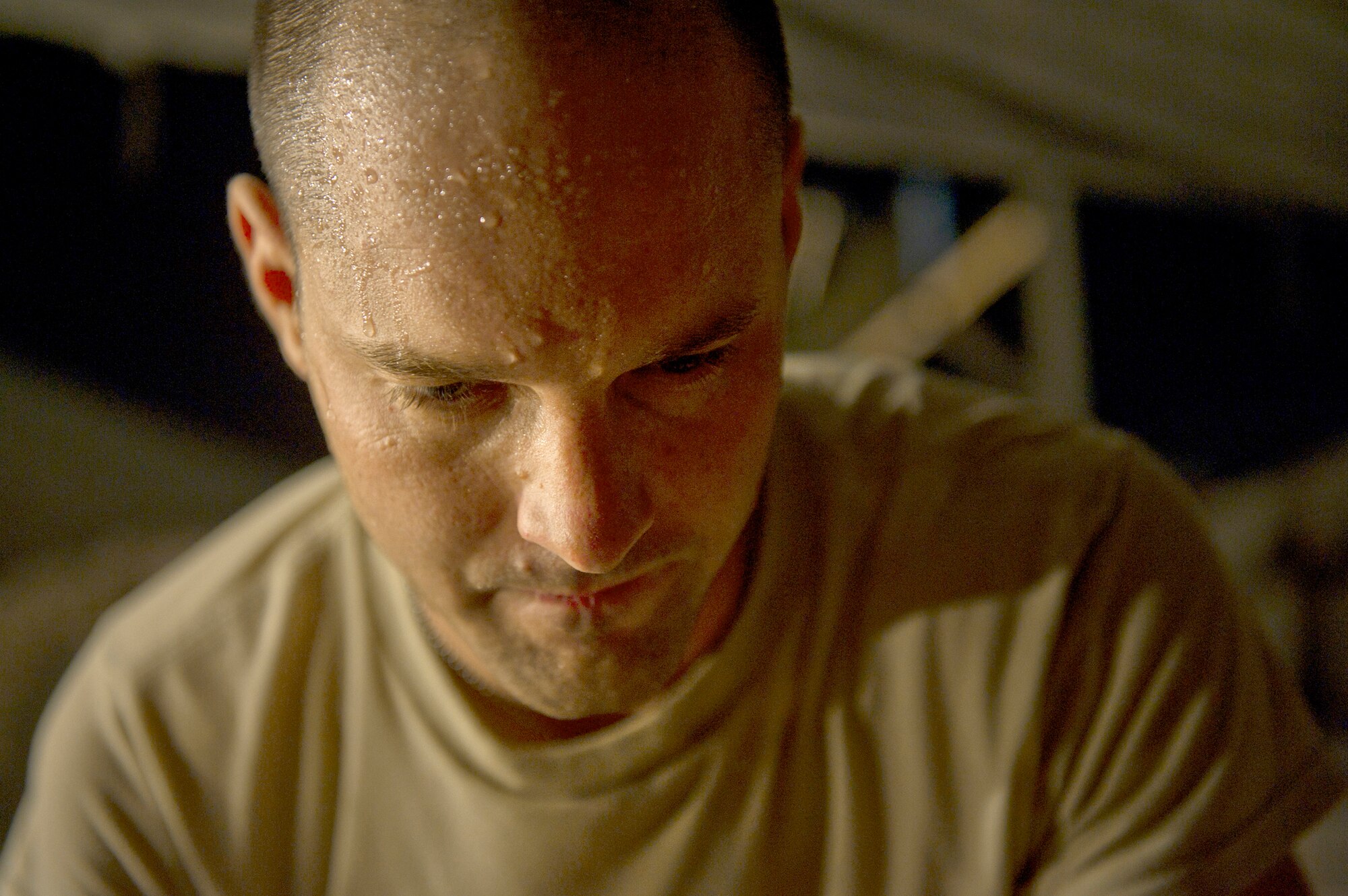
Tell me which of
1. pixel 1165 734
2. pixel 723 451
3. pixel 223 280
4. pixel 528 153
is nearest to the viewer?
pixel 528 153

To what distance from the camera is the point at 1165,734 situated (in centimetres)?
74

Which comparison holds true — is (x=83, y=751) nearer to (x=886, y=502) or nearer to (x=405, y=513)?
(x=405, y=513)

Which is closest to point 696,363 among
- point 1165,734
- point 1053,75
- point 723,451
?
point 723,451

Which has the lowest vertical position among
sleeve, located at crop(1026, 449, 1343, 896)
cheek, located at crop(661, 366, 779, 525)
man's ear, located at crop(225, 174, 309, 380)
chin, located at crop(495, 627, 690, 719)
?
sleeve, located at crop(1026, 449, 1343, 896)

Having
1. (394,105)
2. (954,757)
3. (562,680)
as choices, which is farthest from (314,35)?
(954,757)

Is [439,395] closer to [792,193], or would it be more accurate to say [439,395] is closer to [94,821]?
[792,193]

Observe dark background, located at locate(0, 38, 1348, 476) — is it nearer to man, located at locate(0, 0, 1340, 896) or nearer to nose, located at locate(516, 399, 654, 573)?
man, located at locate(0, 0, 1340, 896)

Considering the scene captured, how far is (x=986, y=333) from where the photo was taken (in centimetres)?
253

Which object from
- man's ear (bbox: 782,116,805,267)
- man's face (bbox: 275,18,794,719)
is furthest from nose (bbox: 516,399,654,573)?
man's ear (bbox: 782,116,805,267)

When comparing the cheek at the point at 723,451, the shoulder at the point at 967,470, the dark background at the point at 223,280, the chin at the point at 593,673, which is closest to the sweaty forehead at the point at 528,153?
the cheek at the point at 723,451

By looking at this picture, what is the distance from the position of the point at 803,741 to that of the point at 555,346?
41 cm

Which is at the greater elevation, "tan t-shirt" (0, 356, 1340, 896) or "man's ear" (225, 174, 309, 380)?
"man's ear" (225, 174, 309, 380)

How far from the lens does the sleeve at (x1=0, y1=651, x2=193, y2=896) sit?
0.73 metres

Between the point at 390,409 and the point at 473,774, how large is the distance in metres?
0.32
